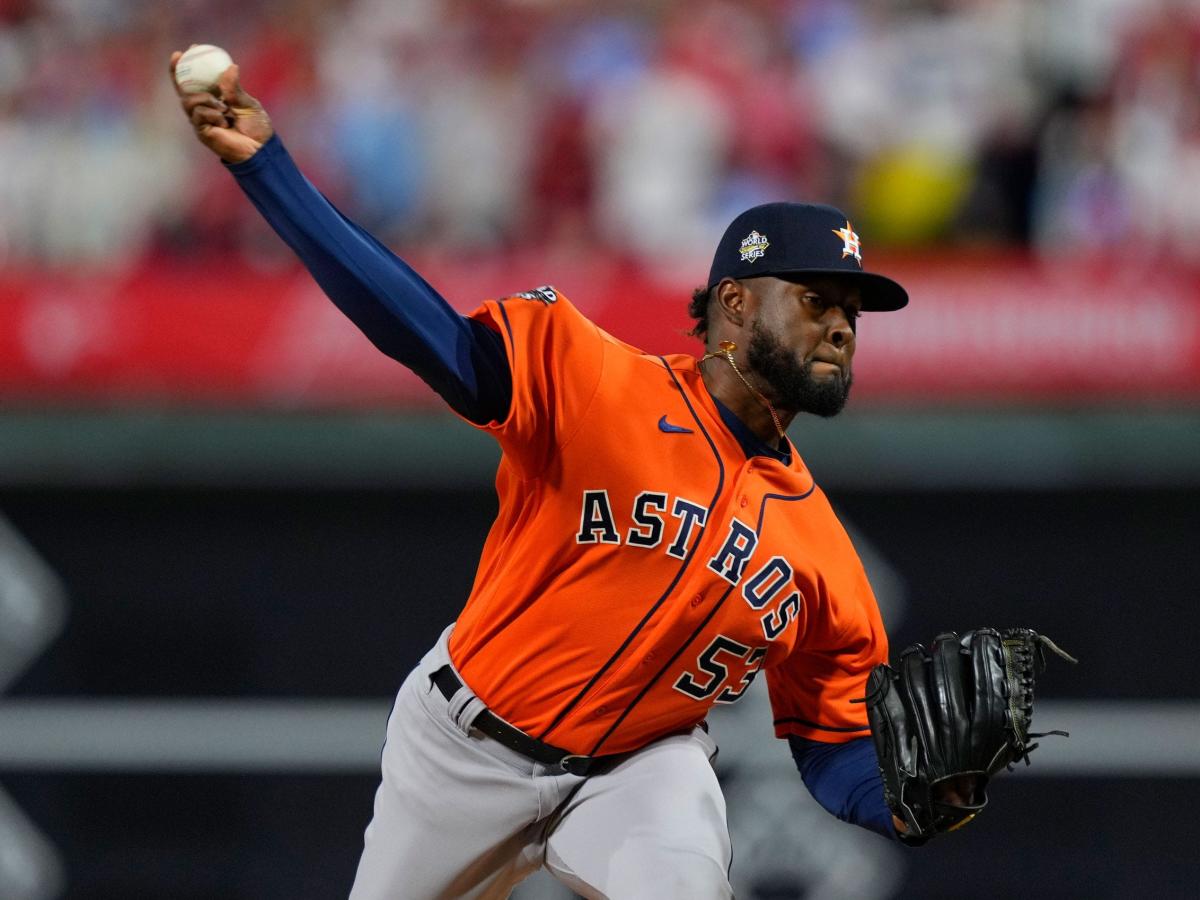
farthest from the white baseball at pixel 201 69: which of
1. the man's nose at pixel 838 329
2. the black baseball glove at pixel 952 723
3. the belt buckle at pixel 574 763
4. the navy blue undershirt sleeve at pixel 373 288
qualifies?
the black baseball glove at pixel 952 723

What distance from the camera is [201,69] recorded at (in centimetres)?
291

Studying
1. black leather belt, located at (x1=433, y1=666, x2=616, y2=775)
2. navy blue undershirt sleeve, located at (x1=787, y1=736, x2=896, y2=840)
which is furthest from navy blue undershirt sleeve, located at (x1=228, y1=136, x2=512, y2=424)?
navy blue undershirt sleeve, located at (x1=787, y1=736, x2=896, y2=840)

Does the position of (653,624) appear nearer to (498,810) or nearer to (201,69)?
(498,810)

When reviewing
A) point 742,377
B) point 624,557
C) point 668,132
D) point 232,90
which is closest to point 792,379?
point 742,377

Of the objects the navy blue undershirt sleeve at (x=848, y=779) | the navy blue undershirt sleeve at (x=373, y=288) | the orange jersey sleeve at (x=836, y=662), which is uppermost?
the navy blue undershirt sleeve at (x=373, y=288)

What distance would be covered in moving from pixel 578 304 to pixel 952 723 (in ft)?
10.5

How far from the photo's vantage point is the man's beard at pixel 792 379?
3.38 meters

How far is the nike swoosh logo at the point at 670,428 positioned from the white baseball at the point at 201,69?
1038 millimetres

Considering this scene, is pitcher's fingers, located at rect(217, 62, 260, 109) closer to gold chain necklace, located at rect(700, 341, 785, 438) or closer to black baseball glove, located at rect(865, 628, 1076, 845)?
gold chain necklace, located at rect(700, 341, 785, 438)

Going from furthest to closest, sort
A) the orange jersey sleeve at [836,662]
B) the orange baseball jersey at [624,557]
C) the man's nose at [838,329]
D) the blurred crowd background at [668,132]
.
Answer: the blurred crowd background at [668,132] < the orange jersey sleeve at [836,662] < the man's nose at [838,329] < the orange baseball jersey at [624,557]

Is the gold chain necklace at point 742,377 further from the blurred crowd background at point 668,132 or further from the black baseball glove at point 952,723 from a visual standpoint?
the blurred crowd background at point 668,132

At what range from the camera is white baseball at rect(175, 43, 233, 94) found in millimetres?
2910

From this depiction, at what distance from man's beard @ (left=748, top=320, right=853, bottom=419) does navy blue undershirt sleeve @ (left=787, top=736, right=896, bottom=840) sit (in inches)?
29.0

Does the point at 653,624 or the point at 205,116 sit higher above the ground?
the point at 205,116
